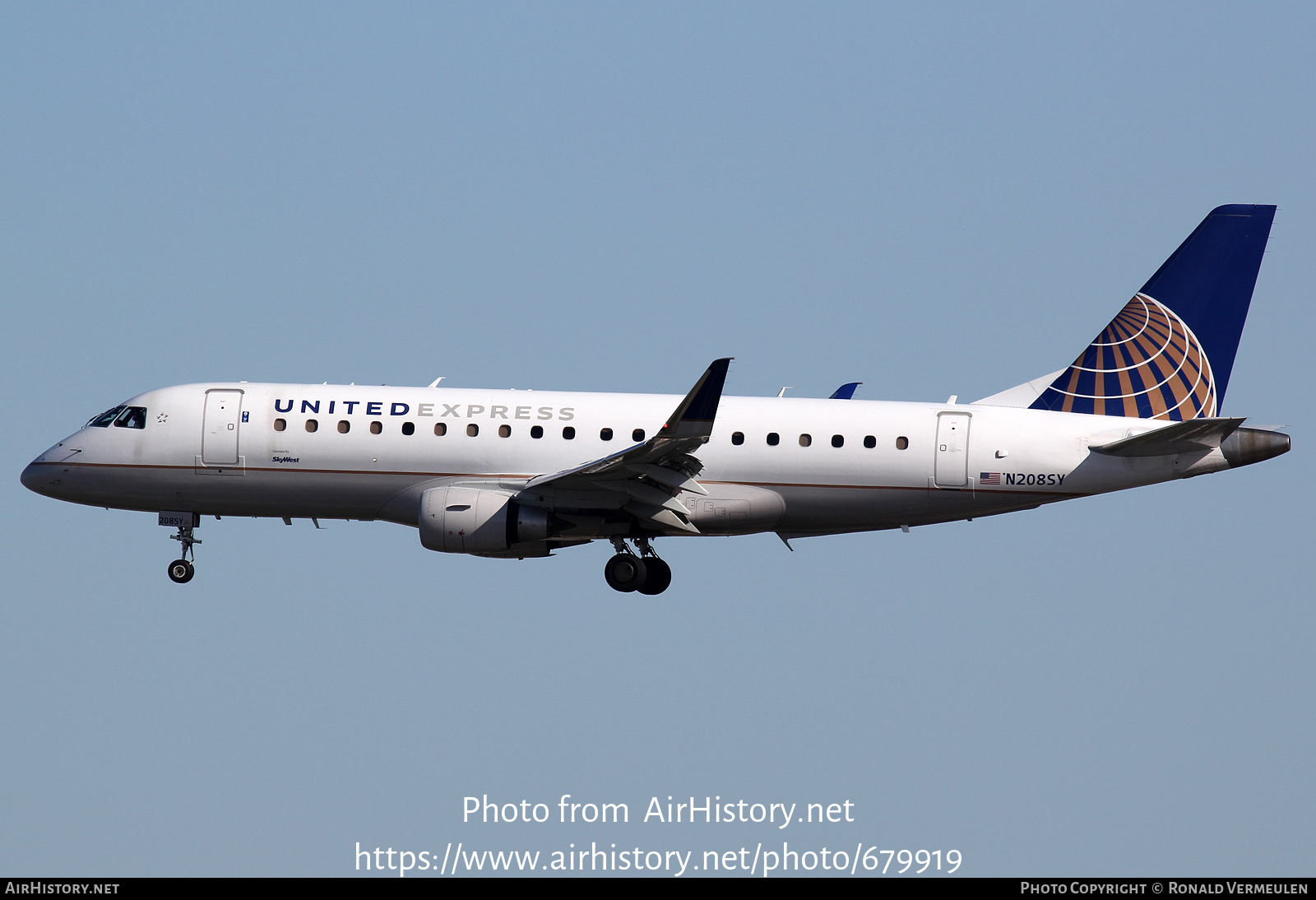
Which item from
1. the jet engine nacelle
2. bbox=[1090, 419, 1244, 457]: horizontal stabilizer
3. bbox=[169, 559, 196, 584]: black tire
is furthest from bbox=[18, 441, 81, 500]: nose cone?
bbox=[1090, 419, 1244, 457]: horizontal stabilizer

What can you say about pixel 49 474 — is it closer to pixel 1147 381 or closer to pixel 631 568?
pixel 631 568

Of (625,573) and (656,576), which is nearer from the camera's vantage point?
(625,573)

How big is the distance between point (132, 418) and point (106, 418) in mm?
831

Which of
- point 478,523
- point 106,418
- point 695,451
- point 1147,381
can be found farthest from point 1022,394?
point 106,418

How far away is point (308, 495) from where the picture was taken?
3403 centimetres

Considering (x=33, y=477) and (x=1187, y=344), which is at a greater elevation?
(x=1187, y=344)

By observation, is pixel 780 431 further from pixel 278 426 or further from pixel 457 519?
pixel 278 426

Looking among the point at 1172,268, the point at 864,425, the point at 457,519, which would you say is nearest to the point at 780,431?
the point at 864,425

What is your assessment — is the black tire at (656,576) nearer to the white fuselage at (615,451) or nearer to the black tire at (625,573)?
the black tire at (625,573)

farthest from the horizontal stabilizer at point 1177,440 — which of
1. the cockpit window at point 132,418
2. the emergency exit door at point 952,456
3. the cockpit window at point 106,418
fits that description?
the cockpit window at point 106,418

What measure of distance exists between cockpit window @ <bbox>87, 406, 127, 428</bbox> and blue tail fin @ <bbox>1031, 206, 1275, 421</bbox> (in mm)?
21749

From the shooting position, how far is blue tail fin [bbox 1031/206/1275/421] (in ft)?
113

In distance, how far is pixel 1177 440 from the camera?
106ft

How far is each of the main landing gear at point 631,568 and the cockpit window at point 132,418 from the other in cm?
1152
